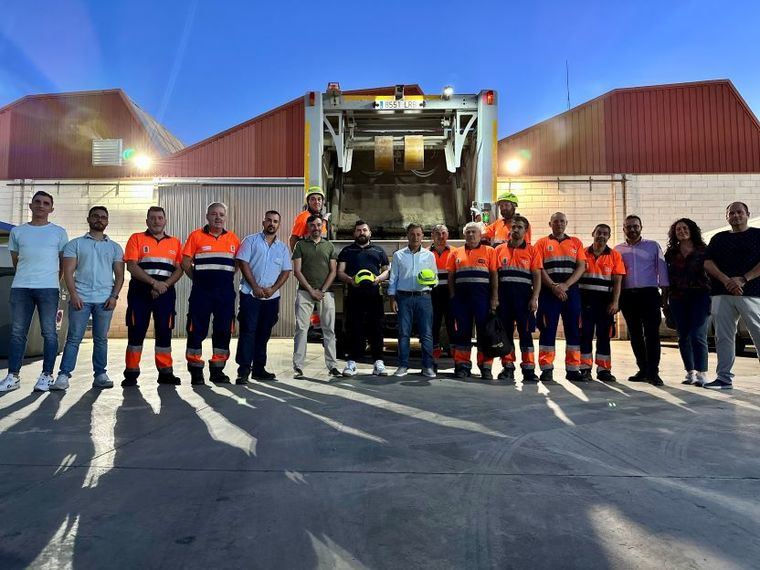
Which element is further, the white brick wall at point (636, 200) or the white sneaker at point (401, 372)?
the white brick wall at point (636, 200)

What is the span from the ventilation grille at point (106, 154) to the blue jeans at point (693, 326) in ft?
44.5

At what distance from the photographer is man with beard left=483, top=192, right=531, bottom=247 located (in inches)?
222

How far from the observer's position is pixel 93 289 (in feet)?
14.3

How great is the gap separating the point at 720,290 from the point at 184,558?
507 centimetres

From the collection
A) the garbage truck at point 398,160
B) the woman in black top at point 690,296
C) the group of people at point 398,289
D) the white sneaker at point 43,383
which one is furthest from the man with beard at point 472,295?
the white sneaker at point 43,383

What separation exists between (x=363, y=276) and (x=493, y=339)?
1.51m

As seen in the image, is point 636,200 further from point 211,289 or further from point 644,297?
point 211,289

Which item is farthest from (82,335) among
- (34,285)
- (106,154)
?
(106,154)

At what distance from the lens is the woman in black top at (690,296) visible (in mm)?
4785

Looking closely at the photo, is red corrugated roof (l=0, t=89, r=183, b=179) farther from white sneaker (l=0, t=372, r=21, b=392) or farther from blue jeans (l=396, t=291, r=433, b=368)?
blue jeans (l=396, t=291, r=433, b=368)

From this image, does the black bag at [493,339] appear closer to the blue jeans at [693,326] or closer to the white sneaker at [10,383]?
the blue jeans at [693,326]

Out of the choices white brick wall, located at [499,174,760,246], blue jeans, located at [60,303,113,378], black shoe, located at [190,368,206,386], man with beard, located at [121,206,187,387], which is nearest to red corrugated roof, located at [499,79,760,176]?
white brick wall, located at [499,174,760,246]

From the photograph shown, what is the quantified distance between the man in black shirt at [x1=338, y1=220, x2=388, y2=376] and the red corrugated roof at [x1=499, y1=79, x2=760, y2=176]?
28.1 ft

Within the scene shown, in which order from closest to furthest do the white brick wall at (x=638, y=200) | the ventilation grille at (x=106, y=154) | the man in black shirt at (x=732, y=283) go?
the man in black shirt at (x=732, y=283) → the white brick wall at (x=638, y=200) → the ventilation grille at (x=106, y=154)
